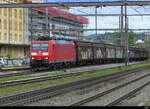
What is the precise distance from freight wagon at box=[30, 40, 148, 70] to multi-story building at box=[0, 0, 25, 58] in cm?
1782

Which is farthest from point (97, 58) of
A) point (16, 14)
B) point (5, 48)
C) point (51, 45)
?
point (16, 14)

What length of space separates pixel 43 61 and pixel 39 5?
7.76 metres

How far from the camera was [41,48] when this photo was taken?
31953 mm

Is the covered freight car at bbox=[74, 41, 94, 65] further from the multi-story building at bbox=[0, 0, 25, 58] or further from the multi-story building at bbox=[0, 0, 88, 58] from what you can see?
the multi-story building at bbox=[0, 0, 25, 58]

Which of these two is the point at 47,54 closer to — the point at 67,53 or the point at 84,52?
the point at 67,53

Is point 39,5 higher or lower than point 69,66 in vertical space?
higher

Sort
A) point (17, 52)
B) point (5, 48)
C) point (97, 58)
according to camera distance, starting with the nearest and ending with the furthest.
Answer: point (97, 58), point (5, 48), point (17, 52)

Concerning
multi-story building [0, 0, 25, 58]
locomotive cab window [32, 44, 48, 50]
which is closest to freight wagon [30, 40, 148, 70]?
locomotive cab window [32, 44, 48, 50]

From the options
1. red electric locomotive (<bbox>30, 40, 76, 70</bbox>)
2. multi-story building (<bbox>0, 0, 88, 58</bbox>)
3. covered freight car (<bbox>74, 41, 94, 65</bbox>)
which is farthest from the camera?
multi-story building (<bbox>0, 0, 88, 58</bbox>)

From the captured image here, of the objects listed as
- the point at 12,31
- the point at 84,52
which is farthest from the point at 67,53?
the point at 12,31

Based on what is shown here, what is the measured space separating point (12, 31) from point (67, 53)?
126 feet

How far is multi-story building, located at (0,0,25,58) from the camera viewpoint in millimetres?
62487

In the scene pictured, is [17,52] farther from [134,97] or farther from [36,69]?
[134,97]

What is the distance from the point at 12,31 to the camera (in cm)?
7162
